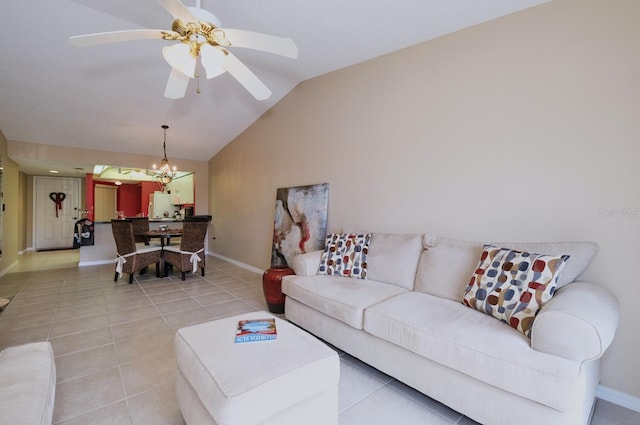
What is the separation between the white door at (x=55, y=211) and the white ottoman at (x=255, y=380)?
943 centimetres

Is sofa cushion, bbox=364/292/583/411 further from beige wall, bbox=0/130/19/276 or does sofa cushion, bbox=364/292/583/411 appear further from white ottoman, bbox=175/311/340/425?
beige wall, bbox=0/130/19/276

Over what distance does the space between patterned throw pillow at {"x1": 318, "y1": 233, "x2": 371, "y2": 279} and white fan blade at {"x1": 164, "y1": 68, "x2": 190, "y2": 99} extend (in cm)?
199

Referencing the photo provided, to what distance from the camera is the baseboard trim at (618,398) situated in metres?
1.76

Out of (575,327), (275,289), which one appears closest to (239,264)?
(275,289)

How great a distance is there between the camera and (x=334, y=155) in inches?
145

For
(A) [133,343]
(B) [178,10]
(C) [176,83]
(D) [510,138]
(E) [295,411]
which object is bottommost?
(A) [133,343]

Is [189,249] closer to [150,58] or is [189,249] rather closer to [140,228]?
[140,228]

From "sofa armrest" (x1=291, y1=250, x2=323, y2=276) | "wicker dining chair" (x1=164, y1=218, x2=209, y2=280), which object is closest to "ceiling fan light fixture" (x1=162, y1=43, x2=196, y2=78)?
"sofa armrest" (x1=291, y1=250, x2=323, y2=276)

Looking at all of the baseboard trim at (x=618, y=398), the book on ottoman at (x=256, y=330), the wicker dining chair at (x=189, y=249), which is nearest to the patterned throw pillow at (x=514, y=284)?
the baseboard trim at (x=618, y=398)

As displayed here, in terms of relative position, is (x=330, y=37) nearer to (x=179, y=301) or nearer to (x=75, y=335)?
(x=179, y=301)

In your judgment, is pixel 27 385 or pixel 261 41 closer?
pixel 27 385

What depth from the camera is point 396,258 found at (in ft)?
8.57

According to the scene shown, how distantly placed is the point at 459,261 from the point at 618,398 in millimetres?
1204

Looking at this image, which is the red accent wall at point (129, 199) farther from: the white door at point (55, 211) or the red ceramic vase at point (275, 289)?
the red ceramic vase at point (275, 289)
